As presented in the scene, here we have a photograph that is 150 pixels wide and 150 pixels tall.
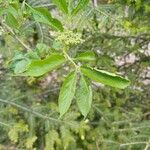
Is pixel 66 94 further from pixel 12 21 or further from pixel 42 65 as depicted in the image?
pixel 12 21

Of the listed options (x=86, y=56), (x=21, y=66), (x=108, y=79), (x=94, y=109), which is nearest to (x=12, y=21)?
(x=21, y=66)

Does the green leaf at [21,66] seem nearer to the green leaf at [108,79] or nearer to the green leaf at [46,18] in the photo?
the green leaf at [46,18]

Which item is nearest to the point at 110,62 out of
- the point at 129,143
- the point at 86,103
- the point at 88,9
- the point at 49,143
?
the point at 129,143

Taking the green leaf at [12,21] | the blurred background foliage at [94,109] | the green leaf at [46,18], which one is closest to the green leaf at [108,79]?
the green leaf at [46,18]

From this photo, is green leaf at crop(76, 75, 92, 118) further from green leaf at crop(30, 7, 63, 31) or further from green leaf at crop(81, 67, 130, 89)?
green leaf at crop(30, 7, 63, 31)

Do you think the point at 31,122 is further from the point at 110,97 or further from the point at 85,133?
the point at 110,97

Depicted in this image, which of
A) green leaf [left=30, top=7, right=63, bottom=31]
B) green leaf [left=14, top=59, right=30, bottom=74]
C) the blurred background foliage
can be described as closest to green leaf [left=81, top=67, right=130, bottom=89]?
green leaf [left=30, top=7, right=63, bottom=31]
